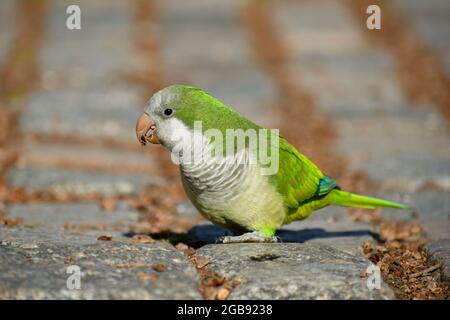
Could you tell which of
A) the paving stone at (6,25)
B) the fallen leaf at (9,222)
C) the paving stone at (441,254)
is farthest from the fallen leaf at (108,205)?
the paving stone at (6,25)

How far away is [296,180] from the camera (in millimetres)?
5270

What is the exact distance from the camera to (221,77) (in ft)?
35.7

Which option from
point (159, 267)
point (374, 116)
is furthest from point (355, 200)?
point (374, 116)

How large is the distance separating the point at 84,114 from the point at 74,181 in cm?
229

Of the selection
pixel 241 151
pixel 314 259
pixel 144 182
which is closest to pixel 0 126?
pixel 144 182

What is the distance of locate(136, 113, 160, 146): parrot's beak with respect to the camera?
5.02 metres

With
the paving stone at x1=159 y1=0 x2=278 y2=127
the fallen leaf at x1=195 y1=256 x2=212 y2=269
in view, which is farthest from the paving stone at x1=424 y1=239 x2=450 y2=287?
the paving stone at x1=159 y1=0 x2=278 y2=127

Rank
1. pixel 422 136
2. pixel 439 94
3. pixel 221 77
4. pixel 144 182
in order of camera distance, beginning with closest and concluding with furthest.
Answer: pixel 144 182 → pixel 422 136 → pixel 439 94 → pixel 221 77

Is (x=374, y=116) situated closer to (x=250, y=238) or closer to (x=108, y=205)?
(x=108, y=205)

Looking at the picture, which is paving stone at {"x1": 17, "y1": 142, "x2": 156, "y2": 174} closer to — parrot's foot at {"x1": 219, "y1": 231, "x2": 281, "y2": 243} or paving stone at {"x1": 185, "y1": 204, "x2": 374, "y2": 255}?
paving stone at {"x1": 185, "y1": 204, "x2": 374, "y2": 255}

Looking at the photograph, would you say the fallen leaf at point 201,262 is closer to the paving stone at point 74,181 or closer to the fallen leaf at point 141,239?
the fallen leaf at point 141,239

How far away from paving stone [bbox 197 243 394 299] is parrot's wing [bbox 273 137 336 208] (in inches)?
16.7
